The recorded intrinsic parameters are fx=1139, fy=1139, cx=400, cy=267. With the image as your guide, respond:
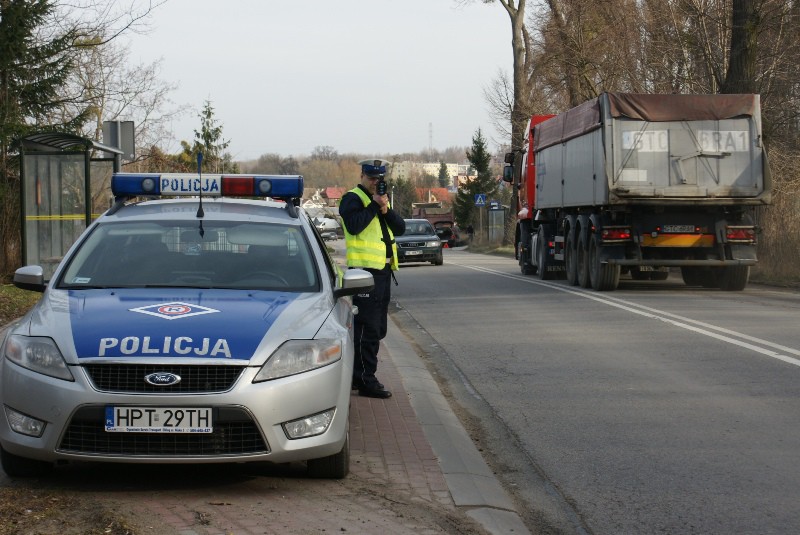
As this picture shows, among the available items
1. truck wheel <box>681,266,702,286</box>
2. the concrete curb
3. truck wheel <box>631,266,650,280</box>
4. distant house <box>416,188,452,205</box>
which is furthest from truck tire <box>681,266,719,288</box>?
distant house <box>416,188,452,205</box>

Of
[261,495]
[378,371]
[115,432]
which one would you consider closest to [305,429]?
[261,495]

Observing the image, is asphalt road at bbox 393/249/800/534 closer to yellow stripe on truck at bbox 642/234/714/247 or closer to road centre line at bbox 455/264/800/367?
road centre line at bbox 455/264/800/367

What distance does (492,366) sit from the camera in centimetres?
1117

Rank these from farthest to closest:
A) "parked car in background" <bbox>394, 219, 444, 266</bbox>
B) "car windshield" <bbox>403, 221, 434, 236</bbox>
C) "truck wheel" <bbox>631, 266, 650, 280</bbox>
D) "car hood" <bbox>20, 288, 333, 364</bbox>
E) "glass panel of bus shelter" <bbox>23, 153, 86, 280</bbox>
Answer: "car windshield" <bbox>403, 221, 434, 236</bbox>
"parked car in background" <bbox>394, 219, 444, 266</bbox>
"truck wheel" <bbox>631, 266, 650, 280</bbox>
"glass panel of bus shelter" <bbox>23, 153, 86, 280</bbox>
"car hood" <bbox>20, 288, 333, 364</bbox>

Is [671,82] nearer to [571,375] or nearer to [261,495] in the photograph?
[571,375]

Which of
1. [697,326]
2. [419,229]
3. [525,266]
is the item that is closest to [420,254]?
[419,229]

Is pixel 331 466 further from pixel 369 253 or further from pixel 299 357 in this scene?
pixel 369 253

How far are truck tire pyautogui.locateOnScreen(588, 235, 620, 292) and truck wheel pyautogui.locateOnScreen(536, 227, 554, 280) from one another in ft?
14.7

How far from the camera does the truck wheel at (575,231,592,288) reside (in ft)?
70.1

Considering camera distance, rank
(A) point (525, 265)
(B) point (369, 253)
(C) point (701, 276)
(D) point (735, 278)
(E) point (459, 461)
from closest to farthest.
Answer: (E) point (459, 461), (B) point (369, 253), (D) point (735, 278), (C) point (701, 276), (A) point (525, 265)

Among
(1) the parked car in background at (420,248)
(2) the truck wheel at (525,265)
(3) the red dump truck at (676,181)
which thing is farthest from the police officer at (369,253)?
(1) the parked car in background at (420,248)

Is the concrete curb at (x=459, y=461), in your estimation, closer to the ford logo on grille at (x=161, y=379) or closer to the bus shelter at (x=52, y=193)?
the ford logo on grille at (x=161, y=379)

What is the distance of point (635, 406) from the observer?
867 centimetres

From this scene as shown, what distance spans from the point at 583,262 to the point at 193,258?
1543cm
